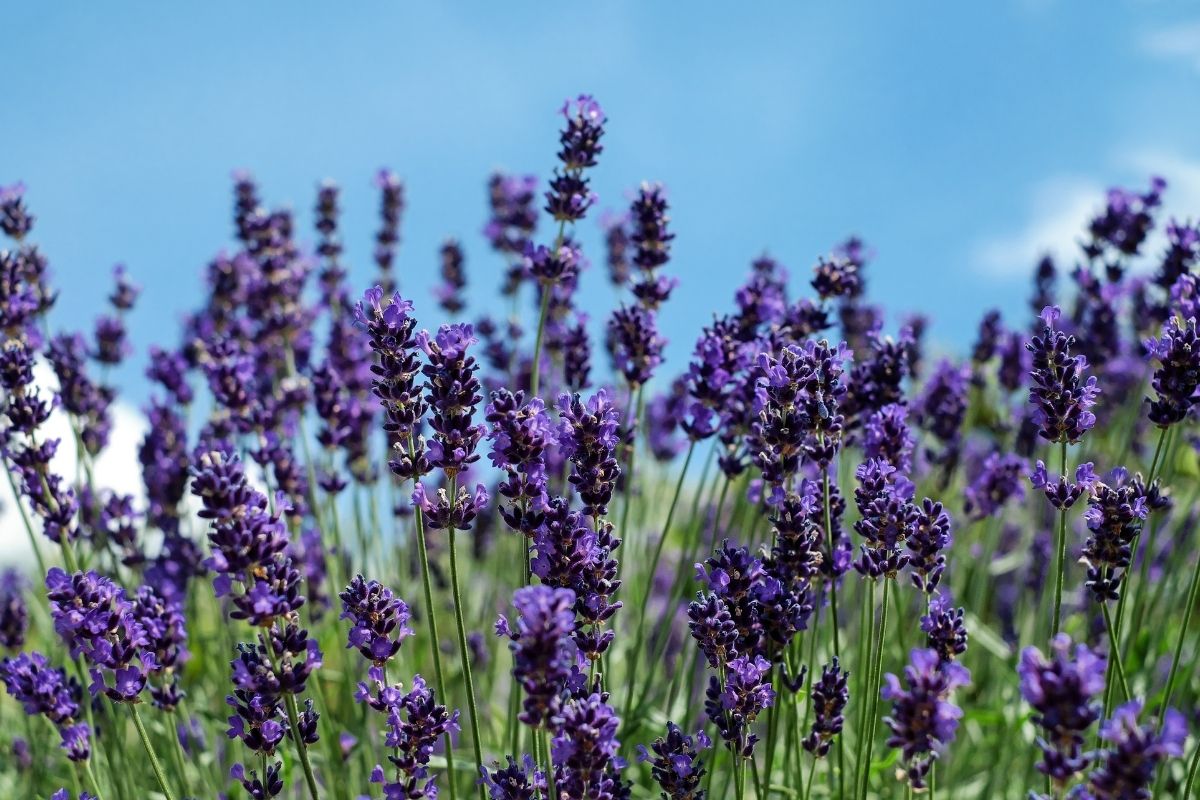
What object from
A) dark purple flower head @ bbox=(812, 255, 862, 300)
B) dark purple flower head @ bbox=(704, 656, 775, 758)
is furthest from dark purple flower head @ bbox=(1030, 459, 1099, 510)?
dark purple flower head @ bbox=(812, 255, 862, 300)

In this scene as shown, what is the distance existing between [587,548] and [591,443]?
0.25m

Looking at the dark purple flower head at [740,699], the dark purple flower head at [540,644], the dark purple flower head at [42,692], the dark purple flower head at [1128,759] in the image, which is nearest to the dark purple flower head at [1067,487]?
the dark purple flower head at [740,699]

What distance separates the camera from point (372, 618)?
264cm

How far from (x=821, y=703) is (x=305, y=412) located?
318 centimetres

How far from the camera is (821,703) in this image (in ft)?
8.91

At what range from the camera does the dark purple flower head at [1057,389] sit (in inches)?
110

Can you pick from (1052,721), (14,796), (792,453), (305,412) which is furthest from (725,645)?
(14,796)

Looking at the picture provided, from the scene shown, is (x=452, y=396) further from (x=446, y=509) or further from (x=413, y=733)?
(x=413, y=733)

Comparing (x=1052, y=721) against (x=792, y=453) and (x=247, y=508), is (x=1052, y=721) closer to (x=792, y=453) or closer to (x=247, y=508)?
(x=792, y=453)

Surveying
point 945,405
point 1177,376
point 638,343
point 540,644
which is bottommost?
point 540,644

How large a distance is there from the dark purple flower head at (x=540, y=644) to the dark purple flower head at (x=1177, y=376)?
5.63 feet

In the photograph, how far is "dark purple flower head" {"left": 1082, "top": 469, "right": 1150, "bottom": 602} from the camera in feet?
8.73

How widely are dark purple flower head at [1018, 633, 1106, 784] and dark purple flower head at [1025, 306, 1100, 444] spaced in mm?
986

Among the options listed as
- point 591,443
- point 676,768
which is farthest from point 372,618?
point 676,768
